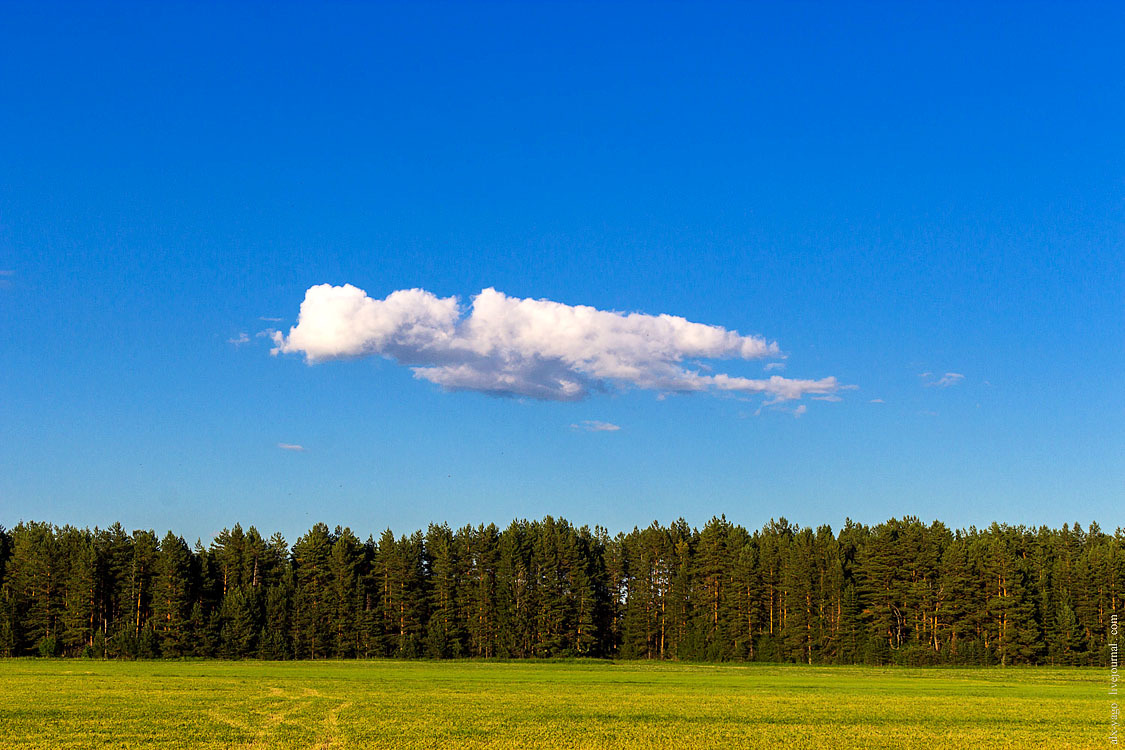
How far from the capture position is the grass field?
34.2m

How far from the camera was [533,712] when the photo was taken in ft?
144

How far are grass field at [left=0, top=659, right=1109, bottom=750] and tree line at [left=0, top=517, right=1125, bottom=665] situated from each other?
33.6m

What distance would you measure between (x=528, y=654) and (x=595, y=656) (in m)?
10.5

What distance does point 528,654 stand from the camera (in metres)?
117

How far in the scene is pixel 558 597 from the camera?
120 metres

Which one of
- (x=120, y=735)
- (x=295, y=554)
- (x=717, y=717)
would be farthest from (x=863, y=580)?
(x=120, y=735)

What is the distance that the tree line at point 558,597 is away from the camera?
347 ft

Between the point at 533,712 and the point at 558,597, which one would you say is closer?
the point at 533,712

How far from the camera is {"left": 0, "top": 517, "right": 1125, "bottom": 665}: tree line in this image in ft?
347

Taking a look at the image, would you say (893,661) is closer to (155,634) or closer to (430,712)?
(430,712)

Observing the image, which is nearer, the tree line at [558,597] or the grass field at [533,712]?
the grass field at [533,712]

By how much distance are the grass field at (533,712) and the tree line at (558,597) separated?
3359cm

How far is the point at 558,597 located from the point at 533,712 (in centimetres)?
7659

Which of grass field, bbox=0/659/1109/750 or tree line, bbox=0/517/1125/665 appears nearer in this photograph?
grass field, bbox=0/659/1109/750
